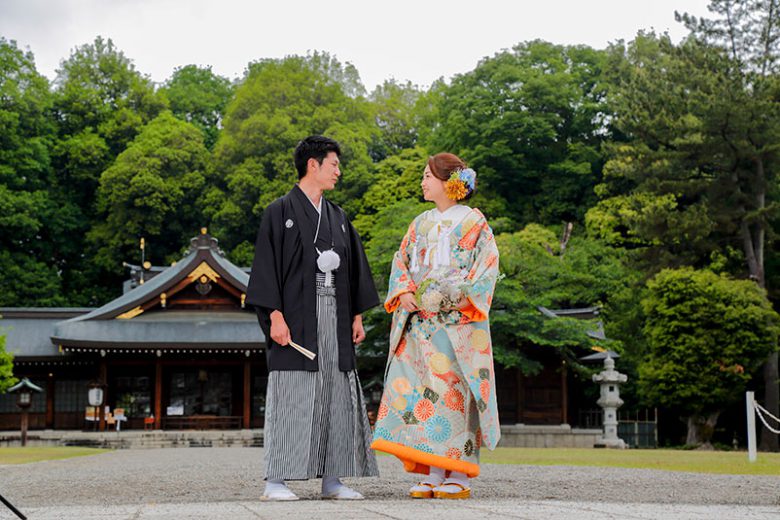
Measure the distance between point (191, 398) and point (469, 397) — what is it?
23.0 meters

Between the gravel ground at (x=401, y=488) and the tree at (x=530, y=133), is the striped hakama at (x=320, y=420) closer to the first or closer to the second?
the gravel ground at (x=401, y=488)

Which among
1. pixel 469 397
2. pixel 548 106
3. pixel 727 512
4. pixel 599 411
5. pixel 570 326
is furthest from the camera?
pixel 548 106

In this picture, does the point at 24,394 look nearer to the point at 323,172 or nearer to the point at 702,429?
the point at 702,429

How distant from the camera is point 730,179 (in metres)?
25.5

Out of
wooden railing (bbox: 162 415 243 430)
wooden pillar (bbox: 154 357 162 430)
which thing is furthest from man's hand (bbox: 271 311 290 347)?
wooden railing (bbox: 162 415 243 430)

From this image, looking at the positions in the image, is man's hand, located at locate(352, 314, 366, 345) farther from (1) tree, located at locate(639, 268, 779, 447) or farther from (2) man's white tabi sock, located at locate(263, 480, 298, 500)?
(1) tree, located at locate(639, 268, 779, 447)

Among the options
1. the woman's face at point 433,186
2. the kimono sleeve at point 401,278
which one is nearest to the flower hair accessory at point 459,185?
the woman's face at point 433,186

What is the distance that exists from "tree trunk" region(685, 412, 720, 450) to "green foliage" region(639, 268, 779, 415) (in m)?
0.30

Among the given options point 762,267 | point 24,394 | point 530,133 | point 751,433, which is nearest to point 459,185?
point 751,433

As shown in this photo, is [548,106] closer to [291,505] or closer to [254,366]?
[254,366]

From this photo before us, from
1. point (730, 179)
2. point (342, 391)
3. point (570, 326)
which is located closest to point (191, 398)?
point (570, 326)

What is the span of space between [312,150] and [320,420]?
1677mm

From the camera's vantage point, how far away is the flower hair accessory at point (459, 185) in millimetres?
6266

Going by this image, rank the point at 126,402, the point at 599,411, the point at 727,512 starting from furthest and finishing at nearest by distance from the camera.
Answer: the point at 599,411 < the point at 126,402 < the point at 727,512
